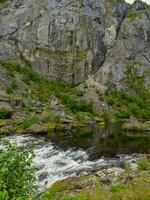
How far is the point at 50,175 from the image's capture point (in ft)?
151

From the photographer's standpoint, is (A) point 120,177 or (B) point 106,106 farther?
(B) point 106,106

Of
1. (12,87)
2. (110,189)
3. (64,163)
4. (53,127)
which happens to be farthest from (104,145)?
(12,87)

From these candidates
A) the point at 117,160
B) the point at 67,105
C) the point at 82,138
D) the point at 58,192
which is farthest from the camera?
the point at 67,105

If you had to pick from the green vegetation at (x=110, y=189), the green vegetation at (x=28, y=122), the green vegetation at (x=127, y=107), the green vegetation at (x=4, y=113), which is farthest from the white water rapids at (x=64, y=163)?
the green vegetation at (x=127, y=107)

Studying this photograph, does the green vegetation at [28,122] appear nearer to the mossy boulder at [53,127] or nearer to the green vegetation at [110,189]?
the mossy boulder at [53,127]

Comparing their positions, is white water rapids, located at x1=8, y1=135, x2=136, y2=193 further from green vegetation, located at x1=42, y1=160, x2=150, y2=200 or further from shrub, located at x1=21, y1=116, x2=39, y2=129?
shrub, located at x1=21, y1=116, x2=39, y2=129

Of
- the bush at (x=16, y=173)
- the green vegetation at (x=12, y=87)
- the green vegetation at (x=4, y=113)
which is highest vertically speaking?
the green vegetation at (x=12, y=87)

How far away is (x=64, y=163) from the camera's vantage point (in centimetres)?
5428

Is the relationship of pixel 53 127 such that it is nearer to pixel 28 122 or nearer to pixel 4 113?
pixel 28 122

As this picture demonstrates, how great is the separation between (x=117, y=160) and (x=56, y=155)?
10.4m

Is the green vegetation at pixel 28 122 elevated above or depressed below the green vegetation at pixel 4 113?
below

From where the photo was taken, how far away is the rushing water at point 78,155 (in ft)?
156

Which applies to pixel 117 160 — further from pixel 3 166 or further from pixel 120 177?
pixel 3 166

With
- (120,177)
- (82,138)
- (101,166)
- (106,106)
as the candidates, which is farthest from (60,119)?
(120,177)
